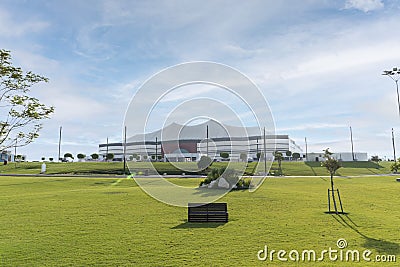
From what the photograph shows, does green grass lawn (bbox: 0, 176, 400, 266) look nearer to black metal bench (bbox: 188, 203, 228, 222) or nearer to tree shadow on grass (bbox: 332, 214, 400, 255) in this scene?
tree shadow on grass (bbox: 332, 214, 400, 255)

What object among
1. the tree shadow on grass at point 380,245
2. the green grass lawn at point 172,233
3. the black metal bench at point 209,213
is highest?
the black metal bench at point 209,213

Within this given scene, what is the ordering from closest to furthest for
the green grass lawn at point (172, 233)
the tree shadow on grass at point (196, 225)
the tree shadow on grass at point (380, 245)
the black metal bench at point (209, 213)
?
the green grass lawn at point (172, 233)
the tree shadow on grass at point (380, 245)
the tree shadow on grass at point (196, 225)
the black metal bench at point (209, 213)

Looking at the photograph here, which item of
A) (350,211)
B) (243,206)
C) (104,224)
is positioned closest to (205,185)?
(243,206)

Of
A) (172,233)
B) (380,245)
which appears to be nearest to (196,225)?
(172,233)

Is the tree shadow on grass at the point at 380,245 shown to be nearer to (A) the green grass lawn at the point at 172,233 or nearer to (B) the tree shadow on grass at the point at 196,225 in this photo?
(A) the green grass lawn at the point at 172,233

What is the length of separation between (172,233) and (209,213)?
8.22ft

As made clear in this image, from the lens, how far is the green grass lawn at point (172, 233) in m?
9.03

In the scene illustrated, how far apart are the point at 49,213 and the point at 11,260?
278 inches

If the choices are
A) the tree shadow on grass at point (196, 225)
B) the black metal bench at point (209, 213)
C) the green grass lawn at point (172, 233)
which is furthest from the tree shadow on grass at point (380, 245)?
the tree shadow on grass at point (196, 225)

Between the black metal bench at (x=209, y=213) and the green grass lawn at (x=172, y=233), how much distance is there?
0.45 metres

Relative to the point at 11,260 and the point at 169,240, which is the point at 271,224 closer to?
the point at 169,240

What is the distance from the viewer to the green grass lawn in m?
9.03

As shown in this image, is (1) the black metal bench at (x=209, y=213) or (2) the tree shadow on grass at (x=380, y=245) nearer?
(2) the tree shadow on grass at (x=380, y=245)

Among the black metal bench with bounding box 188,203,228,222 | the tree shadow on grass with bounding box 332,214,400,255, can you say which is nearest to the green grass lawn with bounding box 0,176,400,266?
the tree shadow on grass with bounding box 332,214,400,255
